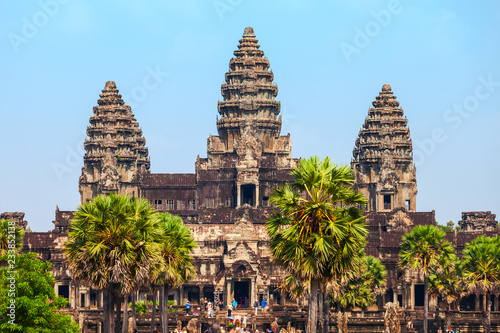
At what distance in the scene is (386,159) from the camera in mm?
167250

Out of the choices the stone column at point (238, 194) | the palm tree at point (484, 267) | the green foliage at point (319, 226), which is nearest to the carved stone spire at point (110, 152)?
the stone column at point (238, 194)

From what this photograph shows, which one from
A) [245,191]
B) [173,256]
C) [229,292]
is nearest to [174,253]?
[173,256]

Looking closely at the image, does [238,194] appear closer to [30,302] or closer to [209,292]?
[209,292]

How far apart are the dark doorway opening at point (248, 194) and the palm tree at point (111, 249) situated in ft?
285

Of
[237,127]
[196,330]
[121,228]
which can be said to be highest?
[237,127]

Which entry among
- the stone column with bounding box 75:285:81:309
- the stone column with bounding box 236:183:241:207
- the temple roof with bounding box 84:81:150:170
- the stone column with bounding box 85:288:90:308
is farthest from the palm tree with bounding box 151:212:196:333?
the temple roof with bounding box 84:81:150:170

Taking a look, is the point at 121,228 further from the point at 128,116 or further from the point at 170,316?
the point at 128,116

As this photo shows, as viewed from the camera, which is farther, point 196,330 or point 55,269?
point 55,269

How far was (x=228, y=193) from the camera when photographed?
499 feet

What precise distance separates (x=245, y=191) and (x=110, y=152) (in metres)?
25.3

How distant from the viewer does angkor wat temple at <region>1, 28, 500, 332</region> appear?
12356 centimetres

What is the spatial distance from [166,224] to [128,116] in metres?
98.0

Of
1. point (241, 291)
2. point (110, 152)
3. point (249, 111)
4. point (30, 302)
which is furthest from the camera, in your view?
point (110, 152)

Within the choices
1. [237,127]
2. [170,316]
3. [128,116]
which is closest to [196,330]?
[170,316]
